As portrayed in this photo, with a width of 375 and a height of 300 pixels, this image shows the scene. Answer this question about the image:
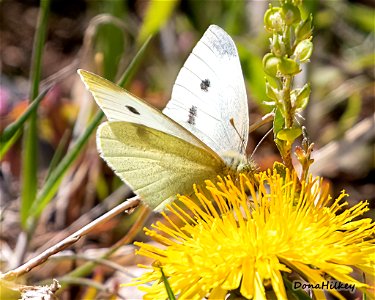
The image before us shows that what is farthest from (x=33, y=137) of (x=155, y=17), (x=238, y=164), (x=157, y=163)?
(x=155, y=17)

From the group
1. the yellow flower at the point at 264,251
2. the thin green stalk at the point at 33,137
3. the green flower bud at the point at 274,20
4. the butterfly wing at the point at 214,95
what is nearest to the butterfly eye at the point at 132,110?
the butterfly wing at the point at 214,95

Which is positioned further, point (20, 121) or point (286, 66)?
point (20, 121)

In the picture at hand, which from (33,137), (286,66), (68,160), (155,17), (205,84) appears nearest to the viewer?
(286,66)

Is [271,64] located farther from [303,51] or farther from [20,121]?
[20,121]

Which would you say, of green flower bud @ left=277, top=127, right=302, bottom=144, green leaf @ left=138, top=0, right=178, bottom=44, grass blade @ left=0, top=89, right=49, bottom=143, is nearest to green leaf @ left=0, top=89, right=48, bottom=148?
grass blade @ left=0, top=89, right=49, bottom=143

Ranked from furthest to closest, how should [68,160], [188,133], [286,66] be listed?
[68,160] → [188,133] → [286,66]

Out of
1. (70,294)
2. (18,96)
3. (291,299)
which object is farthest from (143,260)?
(18,96)

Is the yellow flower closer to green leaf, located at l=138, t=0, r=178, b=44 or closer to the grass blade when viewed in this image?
the grass blade
